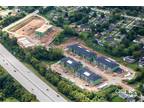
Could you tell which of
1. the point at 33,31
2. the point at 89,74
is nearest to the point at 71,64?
the point at 89,74

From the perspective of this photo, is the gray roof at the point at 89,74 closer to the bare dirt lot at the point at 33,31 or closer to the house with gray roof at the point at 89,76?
the house with gray roof at the point at 89,76

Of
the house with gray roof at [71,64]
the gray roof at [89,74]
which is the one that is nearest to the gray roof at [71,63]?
the house with gray roof at [71,64]

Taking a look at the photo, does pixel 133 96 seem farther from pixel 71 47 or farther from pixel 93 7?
pixel 93 7

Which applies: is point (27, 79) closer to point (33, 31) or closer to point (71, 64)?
point (71, 64)
